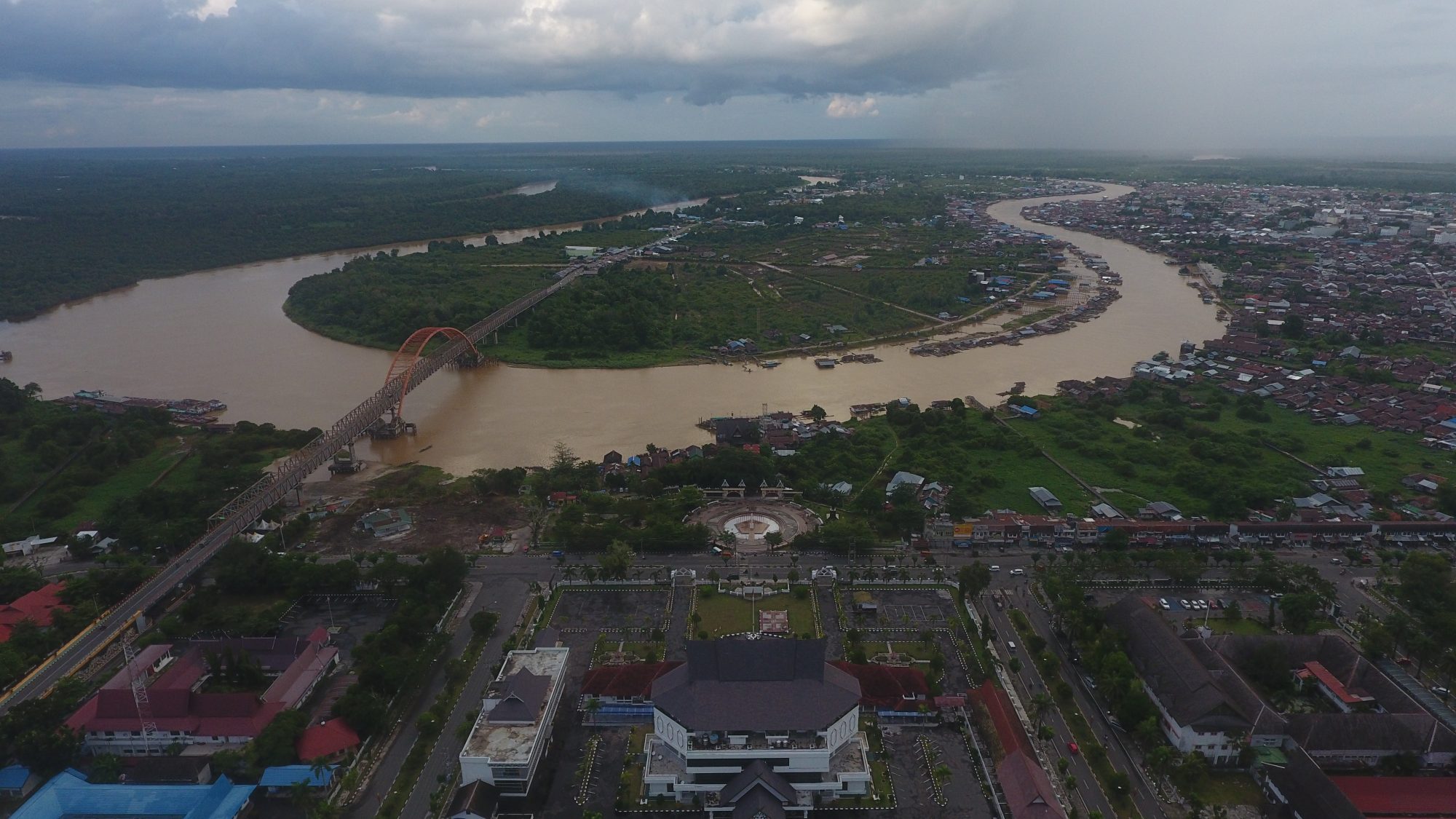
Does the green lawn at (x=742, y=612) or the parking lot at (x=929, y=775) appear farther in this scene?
the green lawn at (x=742, y=612)

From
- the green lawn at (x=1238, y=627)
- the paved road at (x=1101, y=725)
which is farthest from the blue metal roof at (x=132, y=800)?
the green lawn at (x=1238, y=627)

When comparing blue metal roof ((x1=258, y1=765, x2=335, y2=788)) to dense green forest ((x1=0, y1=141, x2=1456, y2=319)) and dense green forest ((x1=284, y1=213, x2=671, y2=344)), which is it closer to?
dense green forest ((x1=284, y1=213, x2=671, y2=344))

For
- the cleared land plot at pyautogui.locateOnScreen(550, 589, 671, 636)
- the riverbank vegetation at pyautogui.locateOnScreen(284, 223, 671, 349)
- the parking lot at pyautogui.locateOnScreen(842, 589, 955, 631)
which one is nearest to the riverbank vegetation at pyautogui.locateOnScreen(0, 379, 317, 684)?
the cleared land plot at pyautogui.locateOnScreen(550, 589, 671, 636)

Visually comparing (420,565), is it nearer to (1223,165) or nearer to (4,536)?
(4,536)

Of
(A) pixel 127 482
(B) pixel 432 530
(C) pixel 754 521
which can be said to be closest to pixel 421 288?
(A) pixel 127 482

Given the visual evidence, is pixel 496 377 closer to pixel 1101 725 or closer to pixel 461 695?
pixel 461 695

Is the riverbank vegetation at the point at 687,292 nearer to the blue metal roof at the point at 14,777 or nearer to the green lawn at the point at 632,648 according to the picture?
the green lawn at the point at 632,648
